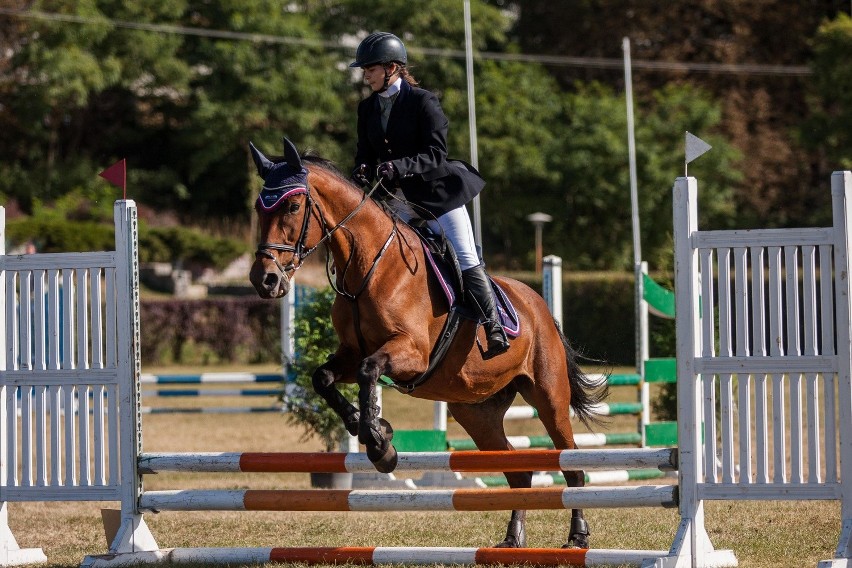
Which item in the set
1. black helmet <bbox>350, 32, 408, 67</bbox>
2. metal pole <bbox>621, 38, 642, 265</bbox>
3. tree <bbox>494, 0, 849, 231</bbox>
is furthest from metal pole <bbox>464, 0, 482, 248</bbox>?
black helmet <bbox>350, 32, 408, 67</bbox>

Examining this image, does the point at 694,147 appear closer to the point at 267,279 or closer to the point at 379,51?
the point at 379,51

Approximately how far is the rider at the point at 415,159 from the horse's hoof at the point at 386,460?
0.83 m

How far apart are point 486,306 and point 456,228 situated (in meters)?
0.42

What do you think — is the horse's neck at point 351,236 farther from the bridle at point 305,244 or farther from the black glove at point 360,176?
the black glove at point 360,176

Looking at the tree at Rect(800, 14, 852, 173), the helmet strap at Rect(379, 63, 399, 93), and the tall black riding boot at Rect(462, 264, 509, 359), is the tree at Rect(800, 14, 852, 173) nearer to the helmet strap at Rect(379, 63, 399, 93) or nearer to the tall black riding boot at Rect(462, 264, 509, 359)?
the tall black riding boot at Rect(462, 264, 509, 359)

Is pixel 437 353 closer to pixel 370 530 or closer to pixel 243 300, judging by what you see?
pixel 370 530

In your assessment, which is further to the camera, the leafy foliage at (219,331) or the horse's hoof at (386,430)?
the leafy foliage at (219,331)

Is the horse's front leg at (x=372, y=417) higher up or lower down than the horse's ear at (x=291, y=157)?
lower down

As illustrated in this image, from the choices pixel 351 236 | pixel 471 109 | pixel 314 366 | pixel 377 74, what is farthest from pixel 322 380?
pixel 471 109

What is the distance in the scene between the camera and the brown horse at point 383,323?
16.4 feet

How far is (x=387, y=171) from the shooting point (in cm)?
539

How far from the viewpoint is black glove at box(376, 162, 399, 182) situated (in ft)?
17.7

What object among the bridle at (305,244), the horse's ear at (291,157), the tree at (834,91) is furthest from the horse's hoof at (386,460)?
the tree at (834,91)

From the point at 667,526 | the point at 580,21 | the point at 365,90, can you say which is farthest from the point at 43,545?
the point at 580,21
